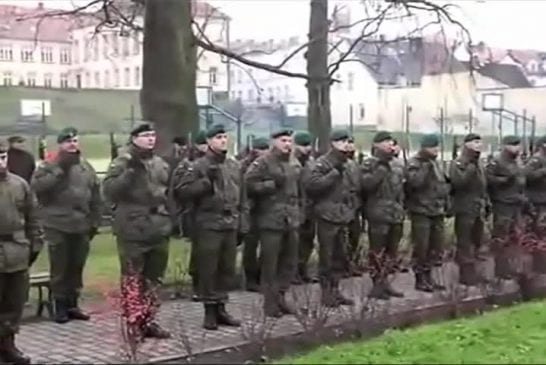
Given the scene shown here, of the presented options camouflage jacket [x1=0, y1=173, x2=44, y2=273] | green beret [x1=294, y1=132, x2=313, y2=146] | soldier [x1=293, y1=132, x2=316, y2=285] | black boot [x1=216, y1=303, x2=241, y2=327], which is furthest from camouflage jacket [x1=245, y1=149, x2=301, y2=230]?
camouflage jacket [x1=0, y1=173, x2=44, y2=273]

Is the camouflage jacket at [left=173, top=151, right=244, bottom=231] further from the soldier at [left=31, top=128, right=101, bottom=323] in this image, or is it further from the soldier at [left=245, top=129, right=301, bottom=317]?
the soldier at [left=31, top=128, right=101, bottom=323]

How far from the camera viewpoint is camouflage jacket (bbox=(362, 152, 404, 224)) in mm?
10680

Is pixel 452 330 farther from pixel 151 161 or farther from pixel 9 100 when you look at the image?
pixel 9 100

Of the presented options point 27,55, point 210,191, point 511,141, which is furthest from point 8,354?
point 27,55

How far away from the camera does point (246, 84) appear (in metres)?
30.9

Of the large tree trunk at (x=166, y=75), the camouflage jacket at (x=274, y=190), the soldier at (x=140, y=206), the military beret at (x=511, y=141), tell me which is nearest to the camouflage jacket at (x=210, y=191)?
the soldier at (x=140, y=206)

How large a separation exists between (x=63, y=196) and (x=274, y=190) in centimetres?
206

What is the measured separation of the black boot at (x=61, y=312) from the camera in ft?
31.9

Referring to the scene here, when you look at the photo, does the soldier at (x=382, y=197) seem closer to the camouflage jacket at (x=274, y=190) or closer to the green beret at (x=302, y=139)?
the green beret at (x=302, y=139)

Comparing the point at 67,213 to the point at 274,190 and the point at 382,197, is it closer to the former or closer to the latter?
the point at 274,190

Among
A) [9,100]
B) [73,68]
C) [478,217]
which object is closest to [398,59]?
[73,68]

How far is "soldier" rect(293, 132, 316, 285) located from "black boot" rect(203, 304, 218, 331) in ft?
4.74

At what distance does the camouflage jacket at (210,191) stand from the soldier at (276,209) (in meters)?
0.44

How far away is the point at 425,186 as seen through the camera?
36.3 feet
